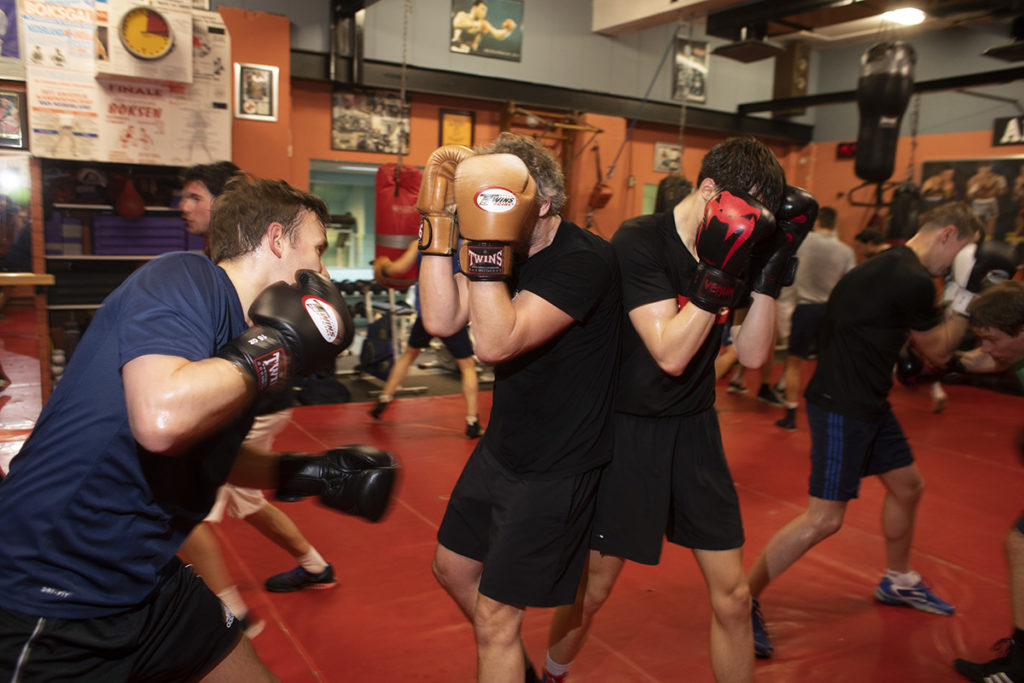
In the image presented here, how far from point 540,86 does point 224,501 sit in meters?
7.07

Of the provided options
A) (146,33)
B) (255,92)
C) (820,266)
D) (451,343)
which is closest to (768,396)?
(820,266)

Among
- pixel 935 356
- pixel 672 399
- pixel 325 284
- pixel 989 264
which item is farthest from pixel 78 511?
pixel 989 264

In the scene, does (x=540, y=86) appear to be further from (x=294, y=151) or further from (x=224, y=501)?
(x=224, y=501)

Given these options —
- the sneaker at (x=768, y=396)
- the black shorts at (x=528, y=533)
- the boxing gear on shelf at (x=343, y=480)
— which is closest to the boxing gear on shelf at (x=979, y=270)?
the black shorts at (x=528, y=533)

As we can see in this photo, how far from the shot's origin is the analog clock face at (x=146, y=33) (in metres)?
5.08

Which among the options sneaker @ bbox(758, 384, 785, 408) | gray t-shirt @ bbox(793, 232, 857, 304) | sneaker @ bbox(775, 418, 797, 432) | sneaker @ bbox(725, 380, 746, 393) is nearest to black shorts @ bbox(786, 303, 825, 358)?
gray t-shirt @ bbox(793, 232, 857, 304)

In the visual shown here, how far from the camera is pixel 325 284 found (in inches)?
51.4

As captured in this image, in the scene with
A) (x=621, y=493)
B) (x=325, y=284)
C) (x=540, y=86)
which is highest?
(x=540, y=86)

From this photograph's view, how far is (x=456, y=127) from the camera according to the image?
8.27m

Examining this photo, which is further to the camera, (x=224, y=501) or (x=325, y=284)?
(x=224, y=501)

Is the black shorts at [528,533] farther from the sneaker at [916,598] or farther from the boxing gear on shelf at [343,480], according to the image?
the sneaker at [916,598]

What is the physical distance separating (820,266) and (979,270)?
124 inches

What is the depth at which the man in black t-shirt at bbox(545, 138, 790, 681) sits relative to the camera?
1.85 metres

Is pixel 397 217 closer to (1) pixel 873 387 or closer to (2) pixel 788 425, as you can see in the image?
(2) pixel 788 425
